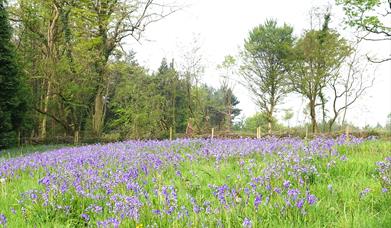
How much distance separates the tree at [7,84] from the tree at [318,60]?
24.9m

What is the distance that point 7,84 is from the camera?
2095cm

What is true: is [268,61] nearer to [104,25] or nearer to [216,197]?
[104,25]

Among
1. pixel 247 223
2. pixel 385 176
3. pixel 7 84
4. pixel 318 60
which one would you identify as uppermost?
pixel 318 60

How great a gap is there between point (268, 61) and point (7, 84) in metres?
31.0

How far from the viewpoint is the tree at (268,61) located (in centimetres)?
4355

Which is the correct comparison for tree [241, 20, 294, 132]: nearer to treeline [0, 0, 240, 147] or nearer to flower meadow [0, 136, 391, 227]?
treeline [0, 0, 240, 147]

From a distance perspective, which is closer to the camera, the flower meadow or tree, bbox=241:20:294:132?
the flower meadow

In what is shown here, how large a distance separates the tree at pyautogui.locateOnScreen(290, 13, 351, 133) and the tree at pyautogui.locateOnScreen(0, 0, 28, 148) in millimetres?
24944

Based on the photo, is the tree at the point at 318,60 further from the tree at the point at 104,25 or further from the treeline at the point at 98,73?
the tree at the point at 104,25

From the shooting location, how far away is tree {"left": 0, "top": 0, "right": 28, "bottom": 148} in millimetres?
20766

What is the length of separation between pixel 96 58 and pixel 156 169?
20.6 m

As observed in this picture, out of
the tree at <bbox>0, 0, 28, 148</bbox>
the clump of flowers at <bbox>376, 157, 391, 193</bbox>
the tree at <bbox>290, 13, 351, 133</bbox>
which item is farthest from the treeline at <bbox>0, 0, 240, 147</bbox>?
the clump of flowers at <bbox>376, 157, 391, 193</bbox>

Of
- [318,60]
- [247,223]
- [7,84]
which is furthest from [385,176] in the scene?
[318,60]

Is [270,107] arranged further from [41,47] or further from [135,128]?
[41,47]
